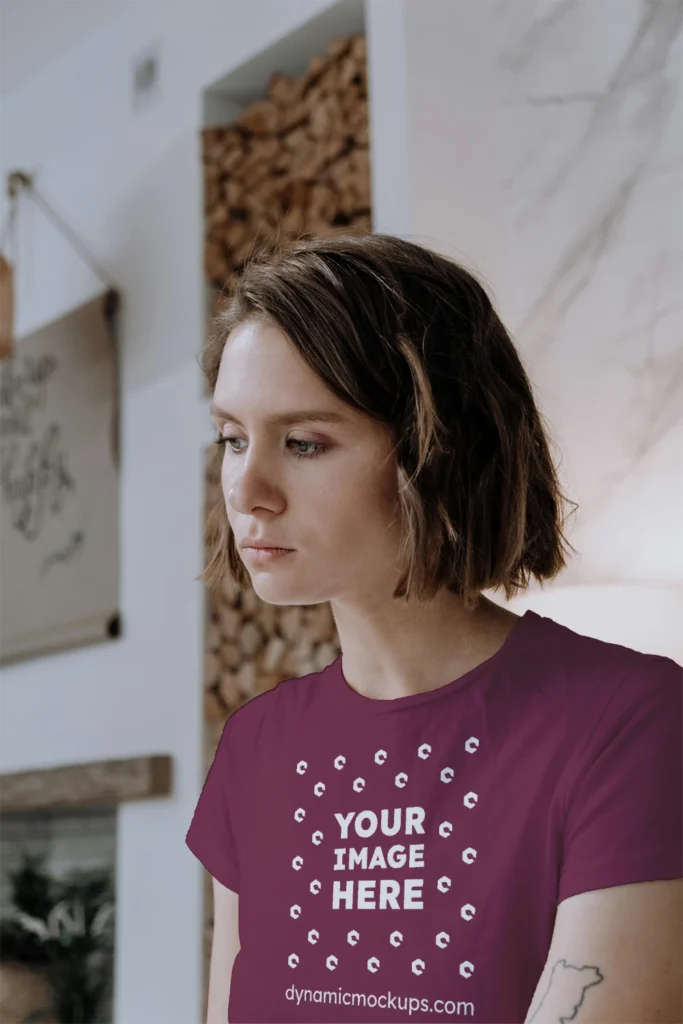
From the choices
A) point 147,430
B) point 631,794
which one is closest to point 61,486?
point 147,430

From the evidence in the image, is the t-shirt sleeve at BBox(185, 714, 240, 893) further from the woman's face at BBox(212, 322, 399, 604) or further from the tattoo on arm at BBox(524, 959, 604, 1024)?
the tattoo on arm at BBox(524, 959, 604, 1024)

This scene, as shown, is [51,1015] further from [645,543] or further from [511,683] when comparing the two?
[511,683]

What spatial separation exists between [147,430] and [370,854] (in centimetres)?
200

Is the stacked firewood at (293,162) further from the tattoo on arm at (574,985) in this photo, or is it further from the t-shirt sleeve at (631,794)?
the tattoo on arm at (574,985)

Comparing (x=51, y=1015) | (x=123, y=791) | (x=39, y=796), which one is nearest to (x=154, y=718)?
(x=123, y=791)

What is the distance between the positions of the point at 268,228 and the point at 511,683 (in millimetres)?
1801

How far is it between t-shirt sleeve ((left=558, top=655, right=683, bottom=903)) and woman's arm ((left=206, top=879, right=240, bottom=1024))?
415 mm

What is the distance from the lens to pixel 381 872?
3.59 ft

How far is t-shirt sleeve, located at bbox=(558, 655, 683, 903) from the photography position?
96cm

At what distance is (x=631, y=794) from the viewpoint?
99cm

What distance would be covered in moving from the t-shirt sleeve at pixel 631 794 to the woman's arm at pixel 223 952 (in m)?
0.41

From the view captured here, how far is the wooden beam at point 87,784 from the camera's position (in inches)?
106

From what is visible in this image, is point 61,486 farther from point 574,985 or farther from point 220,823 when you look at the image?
point 574,985

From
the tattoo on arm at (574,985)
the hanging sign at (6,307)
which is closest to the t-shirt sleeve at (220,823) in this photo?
the tattoo on arm at (574,985)
